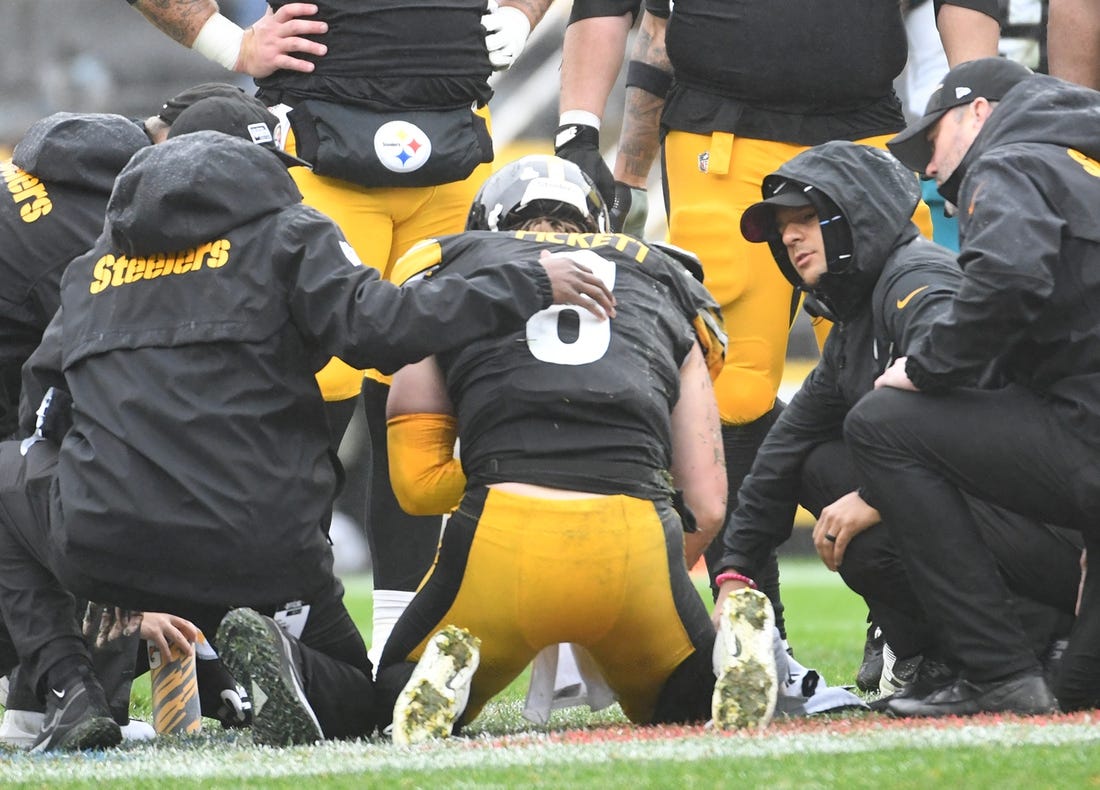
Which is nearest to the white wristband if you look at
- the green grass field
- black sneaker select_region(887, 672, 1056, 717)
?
the green grass field

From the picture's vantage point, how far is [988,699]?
12.4 feet

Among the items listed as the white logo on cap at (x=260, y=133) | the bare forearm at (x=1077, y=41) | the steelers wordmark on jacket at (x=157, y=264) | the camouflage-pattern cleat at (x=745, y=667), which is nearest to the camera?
the camouflage-pattern cleat at (x=745, y=667)

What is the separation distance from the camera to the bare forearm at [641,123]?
227 inches

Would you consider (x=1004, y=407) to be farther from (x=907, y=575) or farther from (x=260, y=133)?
(x=260, y=133)

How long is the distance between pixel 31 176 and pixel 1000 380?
7.73 feet

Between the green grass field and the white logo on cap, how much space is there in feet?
4.46

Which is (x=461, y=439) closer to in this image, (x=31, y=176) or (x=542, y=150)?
(x=31, y=176)

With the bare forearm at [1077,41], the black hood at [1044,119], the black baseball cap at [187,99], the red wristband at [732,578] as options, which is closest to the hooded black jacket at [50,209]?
the black baseball cap at [187,99]

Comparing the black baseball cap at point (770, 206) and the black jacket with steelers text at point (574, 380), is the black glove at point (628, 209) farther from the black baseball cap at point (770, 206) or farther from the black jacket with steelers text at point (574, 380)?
the black jacket with steelers text at point (574, 380)

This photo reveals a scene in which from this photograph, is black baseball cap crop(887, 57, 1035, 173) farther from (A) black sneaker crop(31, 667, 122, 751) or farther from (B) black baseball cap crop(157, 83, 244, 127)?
(A) black sneaker crop(31, 667, 122, 751)

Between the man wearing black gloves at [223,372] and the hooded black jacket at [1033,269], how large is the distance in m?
0.73

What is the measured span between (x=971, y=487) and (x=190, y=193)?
5.63 ft

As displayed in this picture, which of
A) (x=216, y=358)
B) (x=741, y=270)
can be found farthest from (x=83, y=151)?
(x=741, y=270)

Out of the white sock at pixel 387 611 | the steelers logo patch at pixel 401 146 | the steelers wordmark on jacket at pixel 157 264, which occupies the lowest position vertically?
the white sock at pixel 387 611
